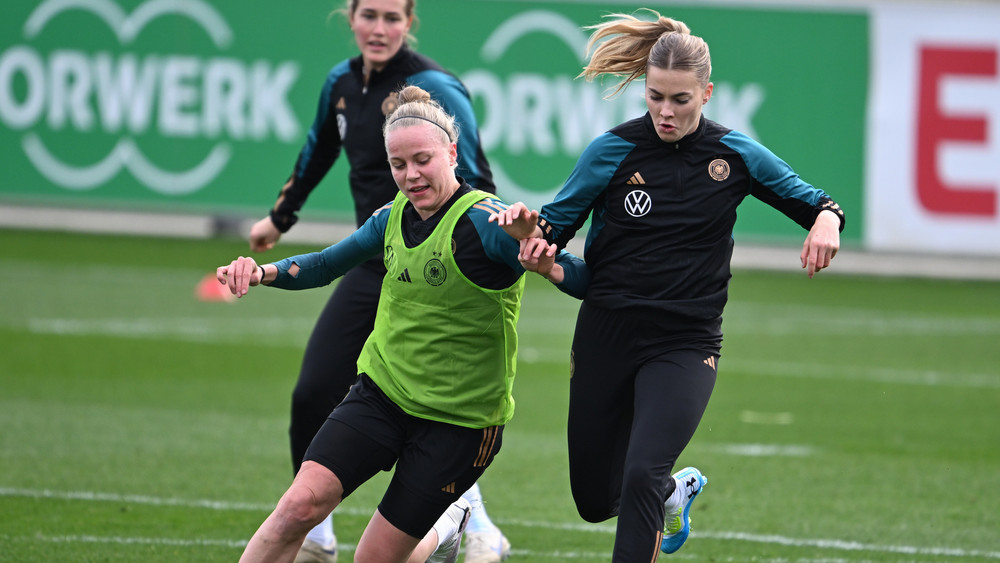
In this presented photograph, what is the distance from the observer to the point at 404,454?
16.4 feet

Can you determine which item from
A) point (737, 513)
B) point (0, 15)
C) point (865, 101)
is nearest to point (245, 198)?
point (0, 15)

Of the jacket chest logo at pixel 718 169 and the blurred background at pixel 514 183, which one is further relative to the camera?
the blurred background at pixel 514 183

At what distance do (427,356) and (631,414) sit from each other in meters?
0.94

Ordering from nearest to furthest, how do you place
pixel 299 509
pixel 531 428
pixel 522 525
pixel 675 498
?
pixel 299 509
pixel 675 498
pixel 522 525
pixel 531 428

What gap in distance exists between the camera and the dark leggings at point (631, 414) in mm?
4750

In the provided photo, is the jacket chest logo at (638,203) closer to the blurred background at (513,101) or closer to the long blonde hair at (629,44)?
the long blonde hair at (629,44)

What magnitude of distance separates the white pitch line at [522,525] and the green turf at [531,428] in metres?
0.02

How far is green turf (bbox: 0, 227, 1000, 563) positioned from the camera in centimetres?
670

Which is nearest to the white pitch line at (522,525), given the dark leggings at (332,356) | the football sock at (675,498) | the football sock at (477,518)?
the football sock at (477,518)

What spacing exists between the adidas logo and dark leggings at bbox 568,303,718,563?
50cm

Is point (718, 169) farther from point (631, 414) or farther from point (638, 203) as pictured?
point (631, 414)

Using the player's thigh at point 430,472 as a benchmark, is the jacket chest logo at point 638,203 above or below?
above

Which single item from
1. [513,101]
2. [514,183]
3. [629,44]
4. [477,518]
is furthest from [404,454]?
[513,101]

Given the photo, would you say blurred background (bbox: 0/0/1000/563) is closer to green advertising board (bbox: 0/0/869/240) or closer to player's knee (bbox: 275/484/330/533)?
green advertising board (bbox: 0/0/869/240)
